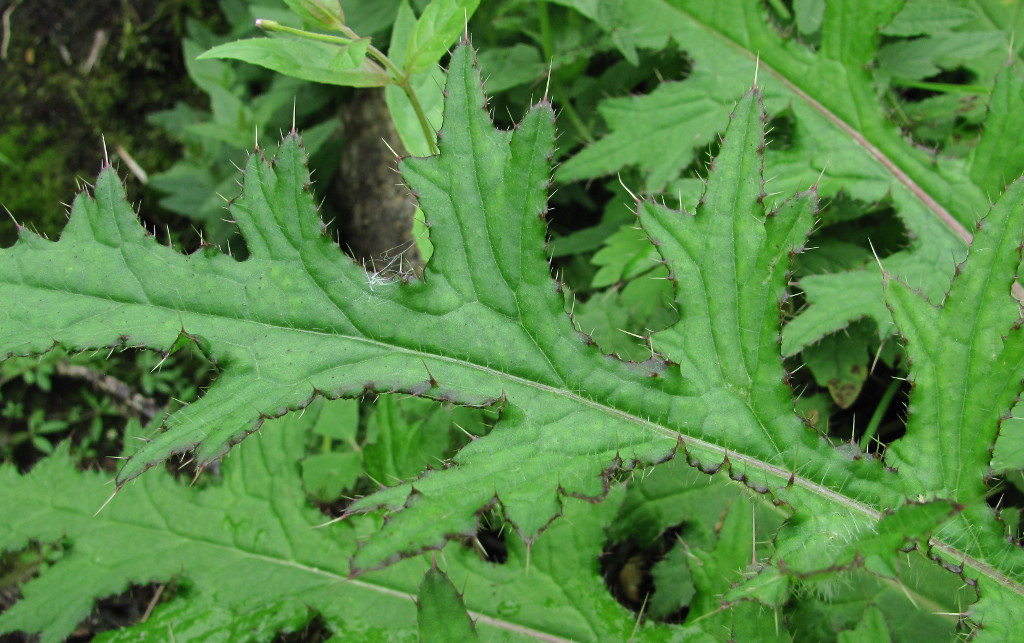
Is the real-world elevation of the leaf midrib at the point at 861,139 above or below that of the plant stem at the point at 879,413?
above

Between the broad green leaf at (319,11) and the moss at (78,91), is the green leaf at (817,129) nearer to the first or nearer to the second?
the broad green leaf at (319,11)

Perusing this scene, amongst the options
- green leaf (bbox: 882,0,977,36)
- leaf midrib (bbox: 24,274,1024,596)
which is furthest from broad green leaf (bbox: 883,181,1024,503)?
green leaf (bbox: 882,0,977,36)

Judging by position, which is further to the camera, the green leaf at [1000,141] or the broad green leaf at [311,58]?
the green leaf at [1000,141]

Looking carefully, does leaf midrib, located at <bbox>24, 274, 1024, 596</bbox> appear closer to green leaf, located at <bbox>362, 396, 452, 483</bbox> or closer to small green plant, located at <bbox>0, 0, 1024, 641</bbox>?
small green plant, located at <bbox>0, 0, 1024, 641</bbox>

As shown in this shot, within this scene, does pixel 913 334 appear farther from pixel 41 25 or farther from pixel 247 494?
pixel 41 25

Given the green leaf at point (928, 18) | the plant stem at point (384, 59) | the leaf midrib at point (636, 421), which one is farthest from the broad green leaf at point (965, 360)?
the plant stem at point (384, 59)

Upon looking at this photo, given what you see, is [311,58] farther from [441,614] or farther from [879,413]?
[879,413]

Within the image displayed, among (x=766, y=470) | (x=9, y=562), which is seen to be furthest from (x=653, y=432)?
(x=9, y=562)
